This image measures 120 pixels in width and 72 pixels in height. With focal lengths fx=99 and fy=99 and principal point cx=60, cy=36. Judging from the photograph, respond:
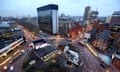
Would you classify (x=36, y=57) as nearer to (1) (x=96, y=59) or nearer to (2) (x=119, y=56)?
(1) (x=96, y=59)

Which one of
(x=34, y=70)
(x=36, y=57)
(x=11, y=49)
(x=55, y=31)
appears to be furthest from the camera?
(x=55, y=31)

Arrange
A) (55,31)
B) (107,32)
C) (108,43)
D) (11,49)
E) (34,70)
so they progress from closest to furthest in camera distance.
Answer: (34,70) < (11,49) < (108,43) < (107,32) < (55,31)

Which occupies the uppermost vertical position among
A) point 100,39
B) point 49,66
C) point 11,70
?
point 100,39

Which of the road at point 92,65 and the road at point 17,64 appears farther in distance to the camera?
the road at point 92,65

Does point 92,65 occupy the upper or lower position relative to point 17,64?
lower

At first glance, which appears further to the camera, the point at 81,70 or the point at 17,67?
the point at 17,67

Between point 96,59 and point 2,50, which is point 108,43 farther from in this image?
point 2,50

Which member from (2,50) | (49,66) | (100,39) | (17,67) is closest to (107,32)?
(100,39)

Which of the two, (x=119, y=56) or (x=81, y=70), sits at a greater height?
(x=119, y=56)

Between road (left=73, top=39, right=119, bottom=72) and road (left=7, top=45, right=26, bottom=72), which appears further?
road (left=73, top=39, right=119, bottom=72)

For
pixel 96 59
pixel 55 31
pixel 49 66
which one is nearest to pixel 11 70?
pixel 49 66

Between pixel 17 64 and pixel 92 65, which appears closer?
pixel 92 65
